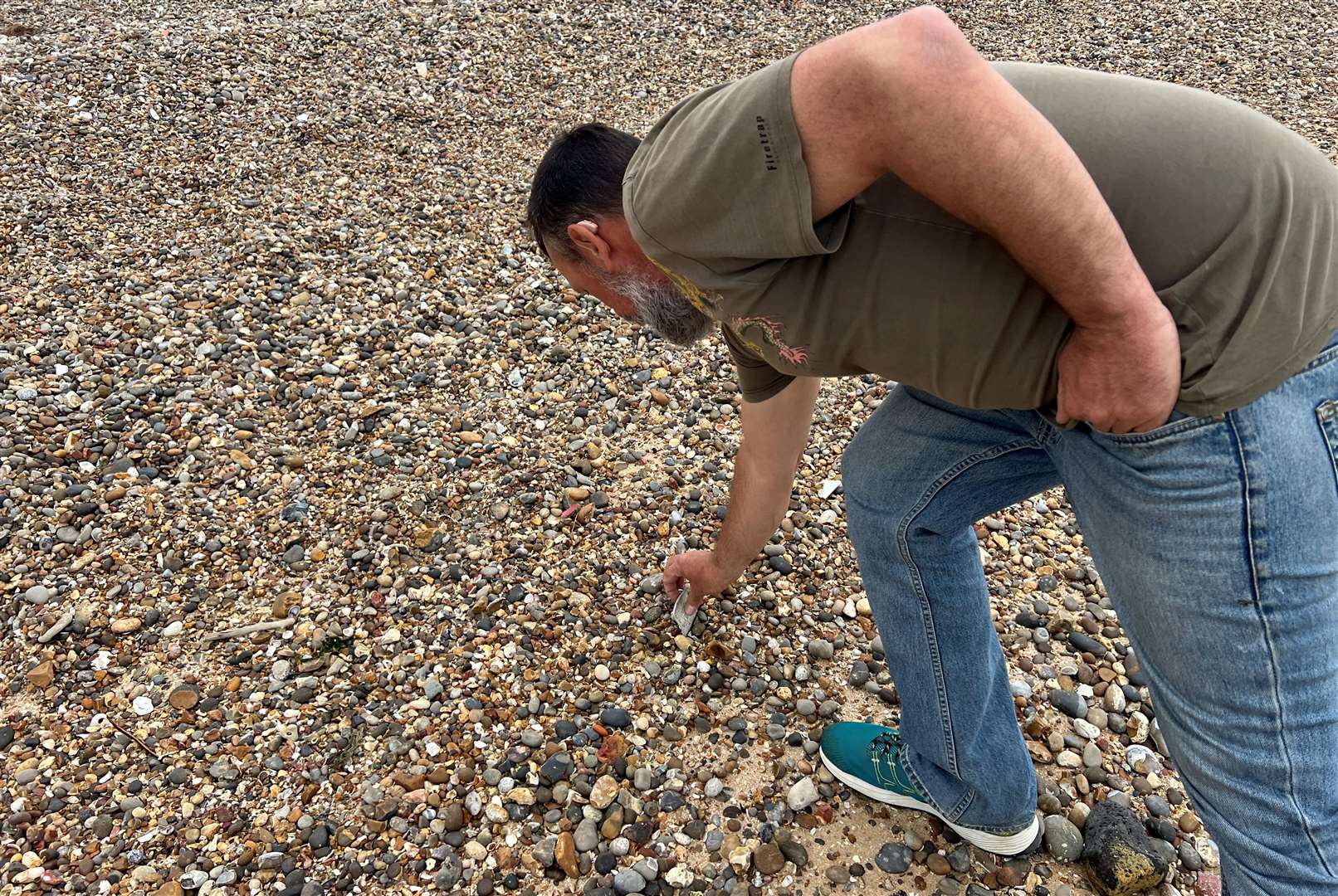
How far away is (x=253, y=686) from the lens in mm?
2977

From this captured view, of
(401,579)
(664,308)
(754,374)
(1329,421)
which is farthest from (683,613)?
(1329,421)

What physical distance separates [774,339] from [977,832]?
1615 mm

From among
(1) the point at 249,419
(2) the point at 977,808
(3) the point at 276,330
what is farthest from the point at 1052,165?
(3) the point at 276,330

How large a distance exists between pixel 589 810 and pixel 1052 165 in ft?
7.15

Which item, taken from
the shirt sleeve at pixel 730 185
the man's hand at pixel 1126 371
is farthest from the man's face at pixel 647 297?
the man's hand at pixel 1126 371

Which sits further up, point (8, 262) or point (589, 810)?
point (589, 810)

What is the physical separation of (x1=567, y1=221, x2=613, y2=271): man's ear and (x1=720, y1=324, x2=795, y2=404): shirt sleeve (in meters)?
0.32

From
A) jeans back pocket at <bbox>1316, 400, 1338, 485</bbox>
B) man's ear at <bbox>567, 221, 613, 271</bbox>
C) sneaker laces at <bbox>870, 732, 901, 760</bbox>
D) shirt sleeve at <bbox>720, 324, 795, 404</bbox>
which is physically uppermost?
jeans back pocket at <bbox>1316, 400, 1338, 485</bbox>

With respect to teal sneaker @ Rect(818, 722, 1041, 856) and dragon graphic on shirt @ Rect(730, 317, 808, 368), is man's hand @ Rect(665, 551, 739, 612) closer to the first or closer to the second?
teal sneaker @ Rect(818, 722, 1041, 856)

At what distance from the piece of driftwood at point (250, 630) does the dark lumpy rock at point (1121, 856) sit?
272 centimetres

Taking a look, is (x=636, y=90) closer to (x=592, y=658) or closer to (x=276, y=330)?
(x=276, y=330)

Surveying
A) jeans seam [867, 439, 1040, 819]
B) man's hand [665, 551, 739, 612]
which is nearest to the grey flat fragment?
man's hand [665, 551, 739, 612]

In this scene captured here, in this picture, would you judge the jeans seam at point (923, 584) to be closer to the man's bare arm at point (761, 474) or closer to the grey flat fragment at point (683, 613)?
the man's bare arm at point (761, 474)

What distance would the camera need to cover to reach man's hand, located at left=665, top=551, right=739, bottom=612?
2.88m
